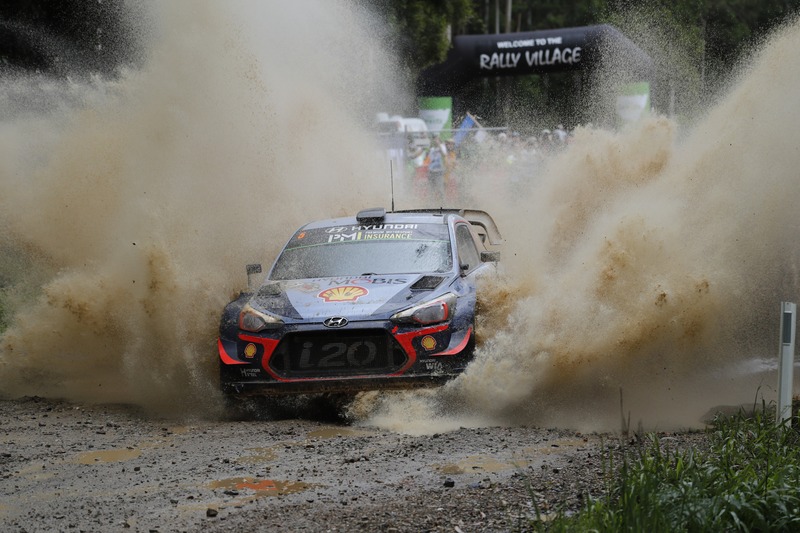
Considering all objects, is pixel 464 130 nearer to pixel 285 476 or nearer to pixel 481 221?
pixel 481 221

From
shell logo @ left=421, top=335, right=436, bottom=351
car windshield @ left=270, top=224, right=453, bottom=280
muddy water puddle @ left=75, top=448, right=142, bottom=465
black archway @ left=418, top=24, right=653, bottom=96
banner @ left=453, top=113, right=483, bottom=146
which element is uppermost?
black archway @ left=418, top=24, right=653, bottom=96

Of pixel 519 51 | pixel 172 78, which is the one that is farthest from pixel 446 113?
pixel 172 78

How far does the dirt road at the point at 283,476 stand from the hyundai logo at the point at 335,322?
72 cm

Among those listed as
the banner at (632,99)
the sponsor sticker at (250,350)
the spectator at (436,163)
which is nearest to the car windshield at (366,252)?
the sponsor sticker at (250,350)

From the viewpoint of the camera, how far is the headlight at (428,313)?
26.8 feet

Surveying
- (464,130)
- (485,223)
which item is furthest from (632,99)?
(485,223)

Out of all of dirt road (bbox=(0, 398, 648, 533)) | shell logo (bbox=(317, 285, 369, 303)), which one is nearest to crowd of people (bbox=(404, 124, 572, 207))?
shell logo (bbox=(317, 285, 369, 303))

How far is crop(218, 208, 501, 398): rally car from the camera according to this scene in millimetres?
8062

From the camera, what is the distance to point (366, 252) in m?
9.42

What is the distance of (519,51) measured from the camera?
3108 centimetres

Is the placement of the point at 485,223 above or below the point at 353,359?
above

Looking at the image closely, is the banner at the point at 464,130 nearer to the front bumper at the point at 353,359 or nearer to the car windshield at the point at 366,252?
the car windshield at the point at 366,252

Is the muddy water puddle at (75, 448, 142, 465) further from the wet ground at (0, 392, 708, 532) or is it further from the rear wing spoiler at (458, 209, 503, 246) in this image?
the rear wing spoiler at (458, 209, 503, 246)

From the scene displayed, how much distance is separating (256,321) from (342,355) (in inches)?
30.1
